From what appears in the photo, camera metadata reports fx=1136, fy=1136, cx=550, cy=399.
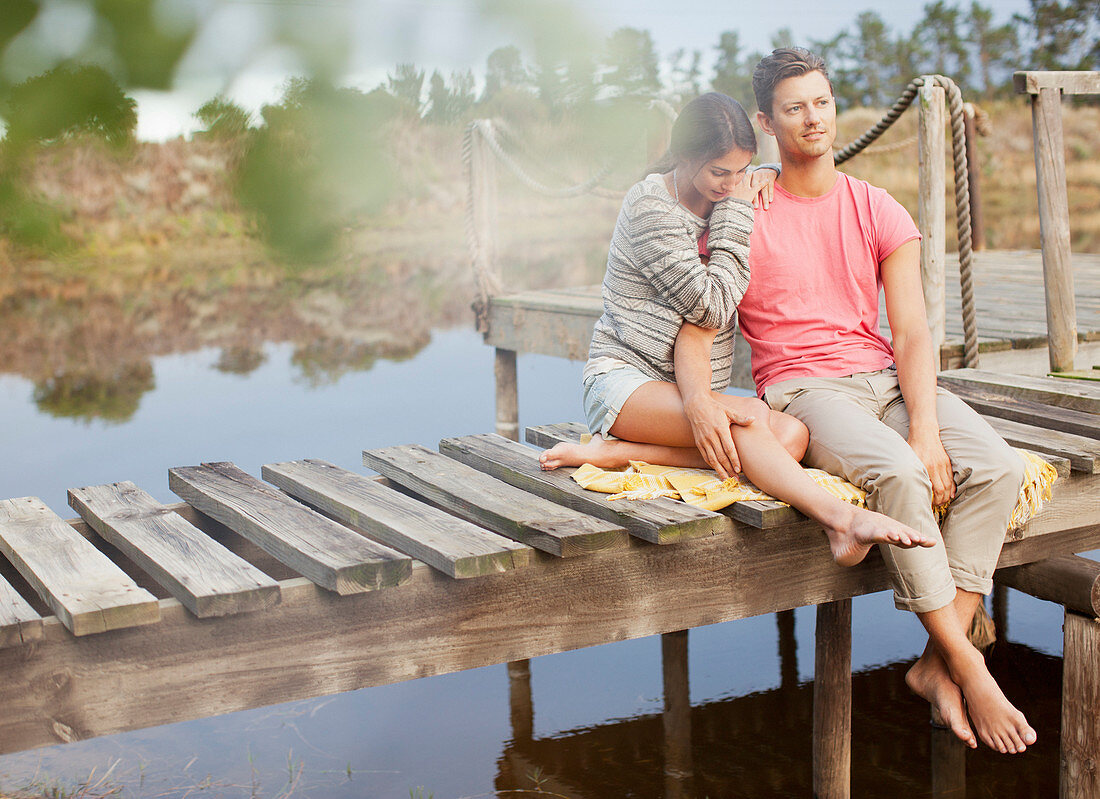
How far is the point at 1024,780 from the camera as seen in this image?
3.82m

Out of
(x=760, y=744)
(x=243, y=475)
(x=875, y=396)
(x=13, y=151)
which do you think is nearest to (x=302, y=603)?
(x=243, y=475)

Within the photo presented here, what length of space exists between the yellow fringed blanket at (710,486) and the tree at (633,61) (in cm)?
1859

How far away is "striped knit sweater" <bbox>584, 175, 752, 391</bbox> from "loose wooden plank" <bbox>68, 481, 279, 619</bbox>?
3.27 ft

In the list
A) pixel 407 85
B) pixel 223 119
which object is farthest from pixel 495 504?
pixel 407 85

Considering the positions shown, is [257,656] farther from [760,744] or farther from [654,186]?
[760,744]

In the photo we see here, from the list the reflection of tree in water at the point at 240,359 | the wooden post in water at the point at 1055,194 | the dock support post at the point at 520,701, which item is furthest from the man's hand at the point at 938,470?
the reflection of tree in water at the point at 240,359

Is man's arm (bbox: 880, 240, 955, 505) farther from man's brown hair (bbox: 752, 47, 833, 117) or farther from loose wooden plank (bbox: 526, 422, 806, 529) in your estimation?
man's brown hair (bbox: 752, 47, 833, 117)

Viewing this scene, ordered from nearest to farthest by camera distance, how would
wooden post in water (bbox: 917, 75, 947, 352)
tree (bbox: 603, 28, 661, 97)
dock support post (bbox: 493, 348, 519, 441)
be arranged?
wooden post in water (bbox: 917, 75, 947, 352)
dock support post (bbox: 493, 348, 519, 441)
tree (bbox: 603, 28, 661, 97)

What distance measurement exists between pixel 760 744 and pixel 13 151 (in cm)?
1157

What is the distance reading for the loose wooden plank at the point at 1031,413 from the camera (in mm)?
2984

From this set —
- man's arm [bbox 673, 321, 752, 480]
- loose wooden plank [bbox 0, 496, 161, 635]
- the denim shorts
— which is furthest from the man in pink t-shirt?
loose wooden plank [bbox 0, 496, 161, 635]

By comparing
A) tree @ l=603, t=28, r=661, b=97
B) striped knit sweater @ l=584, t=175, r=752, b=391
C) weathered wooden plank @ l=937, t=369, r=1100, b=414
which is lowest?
weathered wooden plank @ l=937, t=369, r=1100, b=414

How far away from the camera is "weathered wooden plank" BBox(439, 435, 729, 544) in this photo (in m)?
2.25

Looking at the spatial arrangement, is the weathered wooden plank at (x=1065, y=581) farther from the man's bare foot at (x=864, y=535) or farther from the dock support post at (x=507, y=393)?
the dock support post at (x=507, y=393)
